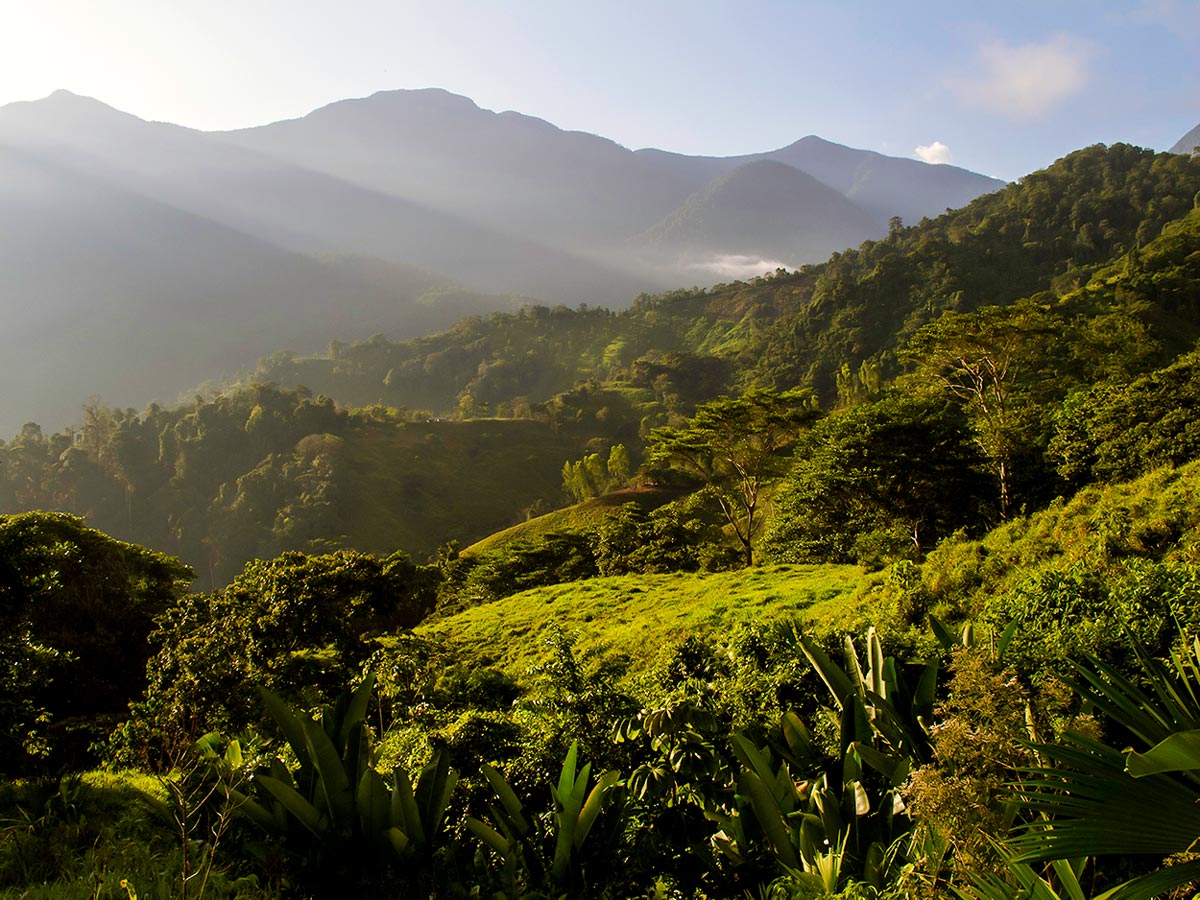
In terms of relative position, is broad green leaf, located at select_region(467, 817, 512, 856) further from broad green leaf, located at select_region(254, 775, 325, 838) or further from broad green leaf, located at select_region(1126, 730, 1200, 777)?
broad green leaf, located at select_region(1126, 730, 1200, 777)

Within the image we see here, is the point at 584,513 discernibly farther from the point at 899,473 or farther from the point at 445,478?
the point at 899,473

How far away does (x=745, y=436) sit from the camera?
2689 cm

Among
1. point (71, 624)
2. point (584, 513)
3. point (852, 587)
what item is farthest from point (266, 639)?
point (584, 513)

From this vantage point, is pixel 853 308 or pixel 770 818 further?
pixel 853 308

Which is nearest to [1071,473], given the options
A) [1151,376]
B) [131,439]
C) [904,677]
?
[1151,376]

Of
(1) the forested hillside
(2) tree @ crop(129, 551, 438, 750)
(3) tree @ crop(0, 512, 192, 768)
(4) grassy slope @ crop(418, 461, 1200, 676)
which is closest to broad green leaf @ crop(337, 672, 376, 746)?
(4) grassy slope @ crop(418, 461, 1200, 676)

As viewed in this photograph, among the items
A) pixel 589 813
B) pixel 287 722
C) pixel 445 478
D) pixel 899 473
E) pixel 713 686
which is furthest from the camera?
pixel 445 478

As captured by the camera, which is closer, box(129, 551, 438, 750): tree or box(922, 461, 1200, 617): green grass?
box(922, 461, 1200, 617): green grass

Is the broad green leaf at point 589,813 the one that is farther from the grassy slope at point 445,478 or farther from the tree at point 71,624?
the grassy slope at point 445,478

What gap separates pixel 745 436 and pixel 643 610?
37.1 feet

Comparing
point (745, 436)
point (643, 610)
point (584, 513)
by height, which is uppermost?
point (745, 436)

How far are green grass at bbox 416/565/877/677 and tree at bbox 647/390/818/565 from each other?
5.57 meters

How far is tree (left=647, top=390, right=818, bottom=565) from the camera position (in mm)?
25875

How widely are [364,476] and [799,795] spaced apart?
87825 mm
